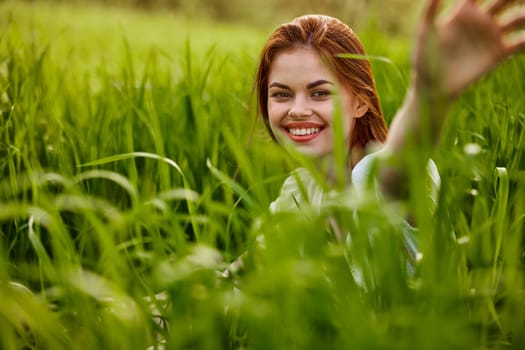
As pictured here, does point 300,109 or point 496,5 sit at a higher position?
point 496,5

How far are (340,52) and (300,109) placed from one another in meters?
0.23

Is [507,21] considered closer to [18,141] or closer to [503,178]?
[503,178]

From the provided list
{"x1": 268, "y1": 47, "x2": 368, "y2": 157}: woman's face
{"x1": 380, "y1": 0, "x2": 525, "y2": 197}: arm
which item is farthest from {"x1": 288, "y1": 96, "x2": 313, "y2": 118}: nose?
{"x1": 380, "y1": 0, "x2": 525, "y2": 197}: arm

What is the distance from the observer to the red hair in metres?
1.71

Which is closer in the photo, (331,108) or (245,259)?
(245,259)

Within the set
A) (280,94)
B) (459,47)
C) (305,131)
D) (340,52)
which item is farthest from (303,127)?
(459,47)

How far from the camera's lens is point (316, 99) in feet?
5.38

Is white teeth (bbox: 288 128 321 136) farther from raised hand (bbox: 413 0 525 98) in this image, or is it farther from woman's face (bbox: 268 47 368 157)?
raised hand (bbox: 413 0 525 98)

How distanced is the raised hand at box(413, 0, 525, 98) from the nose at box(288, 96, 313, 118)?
61 centimetres

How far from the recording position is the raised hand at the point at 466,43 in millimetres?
1005

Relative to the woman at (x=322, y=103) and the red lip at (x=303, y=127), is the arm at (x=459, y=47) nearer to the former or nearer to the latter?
the woman at (x=322, y=103)

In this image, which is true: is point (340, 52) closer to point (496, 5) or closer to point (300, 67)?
point (300, 67)

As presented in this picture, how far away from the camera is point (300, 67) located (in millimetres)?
1672

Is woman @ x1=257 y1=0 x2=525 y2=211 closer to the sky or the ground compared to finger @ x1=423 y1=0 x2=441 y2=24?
closer to the ground
